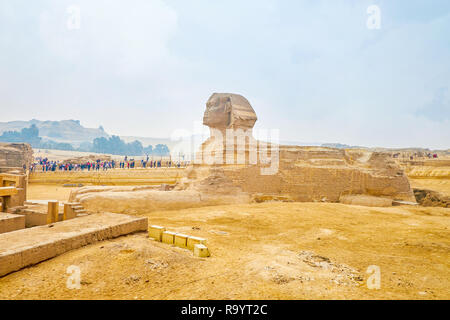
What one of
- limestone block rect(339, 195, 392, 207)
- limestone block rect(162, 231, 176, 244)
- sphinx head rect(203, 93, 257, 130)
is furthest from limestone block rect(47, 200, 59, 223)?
limestone block rect(339, 195, 392, 207)

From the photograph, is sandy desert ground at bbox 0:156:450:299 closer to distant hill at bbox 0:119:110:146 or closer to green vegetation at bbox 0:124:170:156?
green vegetation at bbox 0:124:170:156

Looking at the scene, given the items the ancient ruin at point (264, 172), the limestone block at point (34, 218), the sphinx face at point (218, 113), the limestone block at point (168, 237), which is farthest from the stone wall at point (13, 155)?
the limestone block at point (168, 237)

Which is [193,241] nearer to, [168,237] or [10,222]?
[168,237]

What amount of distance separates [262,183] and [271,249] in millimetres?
5341

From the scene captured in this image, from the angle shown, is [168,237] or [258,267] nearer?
[258,267]

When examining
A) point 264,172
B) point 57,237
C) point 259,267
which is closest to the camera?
point 259,267

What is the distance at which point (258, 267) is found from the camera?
10.6ft

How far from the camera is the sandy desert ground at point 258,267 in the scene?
8.71 feet

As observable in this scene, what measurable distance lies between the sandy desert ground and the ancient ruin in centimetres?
314

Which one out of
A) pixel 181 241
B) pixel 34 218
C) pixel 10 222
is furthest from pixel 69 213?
pixel 181 241

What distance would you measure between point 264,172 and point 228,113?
2.67 metres

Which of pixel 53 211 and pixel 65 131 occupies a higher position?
pixel 65 131

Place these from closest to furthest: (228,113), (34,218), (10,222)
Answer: (10,222)
(34,218)
(228,113)
